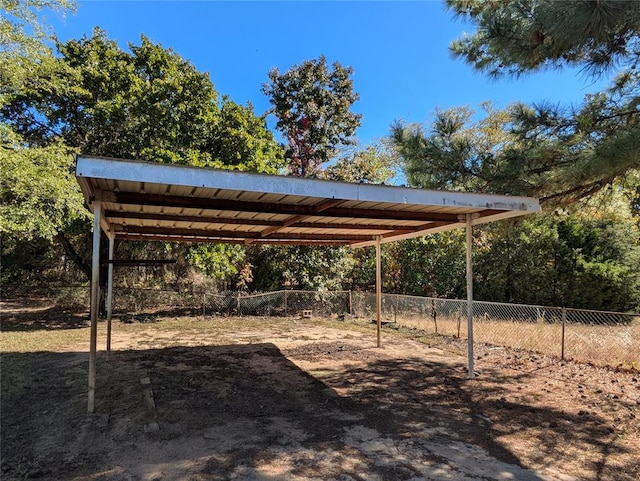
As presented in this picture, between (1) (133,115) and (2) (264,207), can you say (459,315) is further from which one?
(1) (133,115)

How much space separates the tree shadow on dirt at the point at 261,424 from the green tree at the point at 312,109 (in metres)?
13.9

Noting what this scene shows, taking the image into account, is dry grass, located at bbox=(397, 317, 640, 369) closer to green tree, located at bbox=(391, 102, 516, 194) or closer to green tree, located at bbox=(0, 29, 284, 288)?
green tree, located at bbox=(391, 102, 516, 194)

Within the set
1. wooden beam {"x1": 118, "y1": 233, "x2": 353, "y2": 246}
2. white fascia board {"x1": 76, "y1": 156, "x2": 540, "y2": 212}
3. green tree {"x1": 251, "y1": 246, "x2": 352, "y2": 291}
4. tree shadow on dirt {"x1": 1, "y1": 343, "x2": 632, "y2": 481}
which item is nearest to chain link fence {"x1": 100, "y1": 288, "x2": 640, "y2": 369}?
green tree {"x1": 251, "y1": 246, "x2": 352, "y2": 291}

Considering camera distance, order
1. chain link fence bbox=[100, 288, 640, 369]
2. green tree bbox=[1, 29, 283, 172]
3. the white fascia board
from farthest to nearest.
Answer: green tree bbox=[1, 29, 283, 172]
chain link fence bbox=[100, 288, 640, 369]
the white fascia board

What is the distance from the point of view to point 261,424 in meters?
4.18

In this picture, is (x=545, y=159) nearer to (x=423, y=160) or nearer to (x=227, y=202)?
(x=423, y=160)

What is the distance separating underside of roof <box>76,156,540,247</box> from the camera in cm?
374

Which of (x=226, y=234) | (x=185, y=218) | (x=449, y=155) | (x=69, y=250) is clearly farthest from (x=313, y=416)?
(x=69, y=250)

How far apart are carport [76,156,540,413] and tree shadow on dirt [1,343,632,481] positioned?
66cm

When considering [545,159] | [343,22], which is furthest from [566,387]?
[343,22]

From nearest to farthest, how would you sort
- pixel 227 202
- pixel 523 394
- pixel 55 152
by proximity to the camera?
pixel 227 202
pixel 523 394
pixel 55 152

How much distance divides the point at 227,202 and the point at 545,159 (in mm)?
4285

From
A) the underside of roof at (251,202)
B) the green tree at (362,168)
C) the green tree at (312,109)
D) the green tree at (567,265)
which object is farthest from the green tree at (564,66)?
the green tree at (312,109)

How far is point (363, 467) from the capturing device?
3.21 metres
